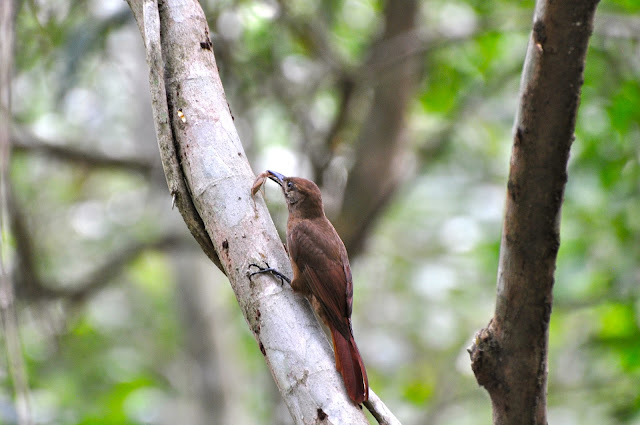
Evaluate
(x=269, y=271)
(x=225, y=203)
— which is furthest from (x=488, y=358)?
(x=225, y=203)

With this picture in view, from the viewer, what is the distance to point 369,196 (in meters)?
4.89

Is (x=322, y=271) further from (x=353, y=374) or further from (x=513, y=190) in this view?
(x=513, y=190)

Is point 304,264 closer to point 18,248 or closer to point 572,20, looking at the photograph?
point 572,20

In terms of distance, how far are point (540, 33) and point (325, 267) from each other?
1298mm

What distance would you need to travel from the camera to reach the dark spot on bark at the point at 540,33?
125 cm

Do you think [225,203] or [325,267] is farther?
[325,267]

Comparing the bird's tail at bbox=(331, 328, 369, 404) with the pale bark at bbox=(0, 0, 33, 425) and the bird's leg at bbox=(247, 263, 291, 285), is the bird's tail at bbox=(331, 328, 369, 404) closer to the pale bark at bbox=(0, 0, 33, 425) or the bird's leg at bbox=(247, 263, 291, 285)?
the bird's leg at bbox=(247, 263, 291, 285)

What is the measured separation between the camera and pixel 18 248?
16.7 ft

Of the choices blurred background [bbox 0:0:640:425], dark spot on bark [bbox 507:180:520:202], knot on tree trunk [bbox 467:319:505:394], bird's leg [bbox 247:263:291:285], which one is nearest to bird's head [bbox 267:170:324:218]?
bird's leg [bbox 247:263:291:285]

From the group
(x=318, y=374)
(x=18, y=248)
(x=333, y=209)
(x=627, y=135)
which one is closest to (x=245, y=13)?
(x=333, y=209)

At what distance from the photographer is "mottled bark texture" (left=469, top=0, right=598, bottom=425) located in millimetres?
1249

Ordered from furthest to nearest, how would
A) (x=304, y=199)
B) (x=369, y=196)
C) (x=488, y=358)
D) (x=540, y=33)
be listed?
(x=369, y=196)
(x=304, y=199)
(x=488, y=358)
(x=540, y=33)

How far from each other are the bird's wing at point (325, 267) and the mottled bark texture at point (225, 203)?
342 millimetres

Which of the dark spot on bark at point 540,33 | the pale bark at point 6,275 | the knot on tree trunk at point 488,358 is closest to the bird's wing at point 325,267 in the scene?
the knot on tree trunk at point 488,358
